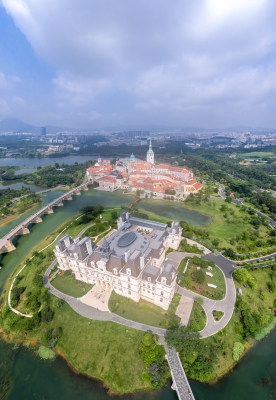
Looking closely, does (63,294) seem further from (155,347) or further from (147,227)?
(147,227)

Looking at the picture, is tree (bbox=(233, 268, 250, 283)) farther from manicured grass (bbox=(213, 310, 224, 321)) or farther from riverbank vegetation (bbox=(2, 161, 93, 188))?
riverbank vegetation (bbox=(2, 161, 93, 188))

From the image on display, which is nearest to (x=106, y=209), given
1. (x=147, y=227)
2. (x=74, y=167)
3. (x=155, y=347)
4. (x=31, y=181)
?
(x=147, y=227)

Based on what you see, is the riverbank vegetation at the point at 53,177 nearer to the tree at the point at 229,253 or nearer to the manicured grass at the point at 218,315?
the tree at the point at 229,253

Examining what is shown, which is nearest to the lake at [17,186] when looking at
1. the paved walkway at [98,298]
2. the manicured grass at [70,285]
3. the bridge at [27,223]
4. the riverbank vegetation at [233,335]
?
the bridge at [27,223]

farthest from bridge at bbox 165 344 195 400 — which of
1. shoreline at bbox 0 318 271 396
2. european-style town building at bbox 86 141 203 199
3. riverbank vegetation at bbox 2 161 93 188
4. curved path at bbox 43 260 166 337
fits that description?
riverbank vegetation at bbox 2 161 93 188

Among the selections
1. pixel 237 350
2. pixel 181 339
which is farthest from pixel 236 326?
pixel 181 339

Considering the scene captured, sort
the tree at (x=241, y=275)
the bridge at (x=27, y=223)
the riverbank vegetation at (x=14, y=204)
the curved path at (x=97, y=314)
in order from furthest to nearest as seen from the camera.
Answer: the riverbank vegetation at (x=14, y=204)
the bridge at (x=27, y=223)
the tree at (x=241, y=275)
the curved path at (x=97, y=314)
